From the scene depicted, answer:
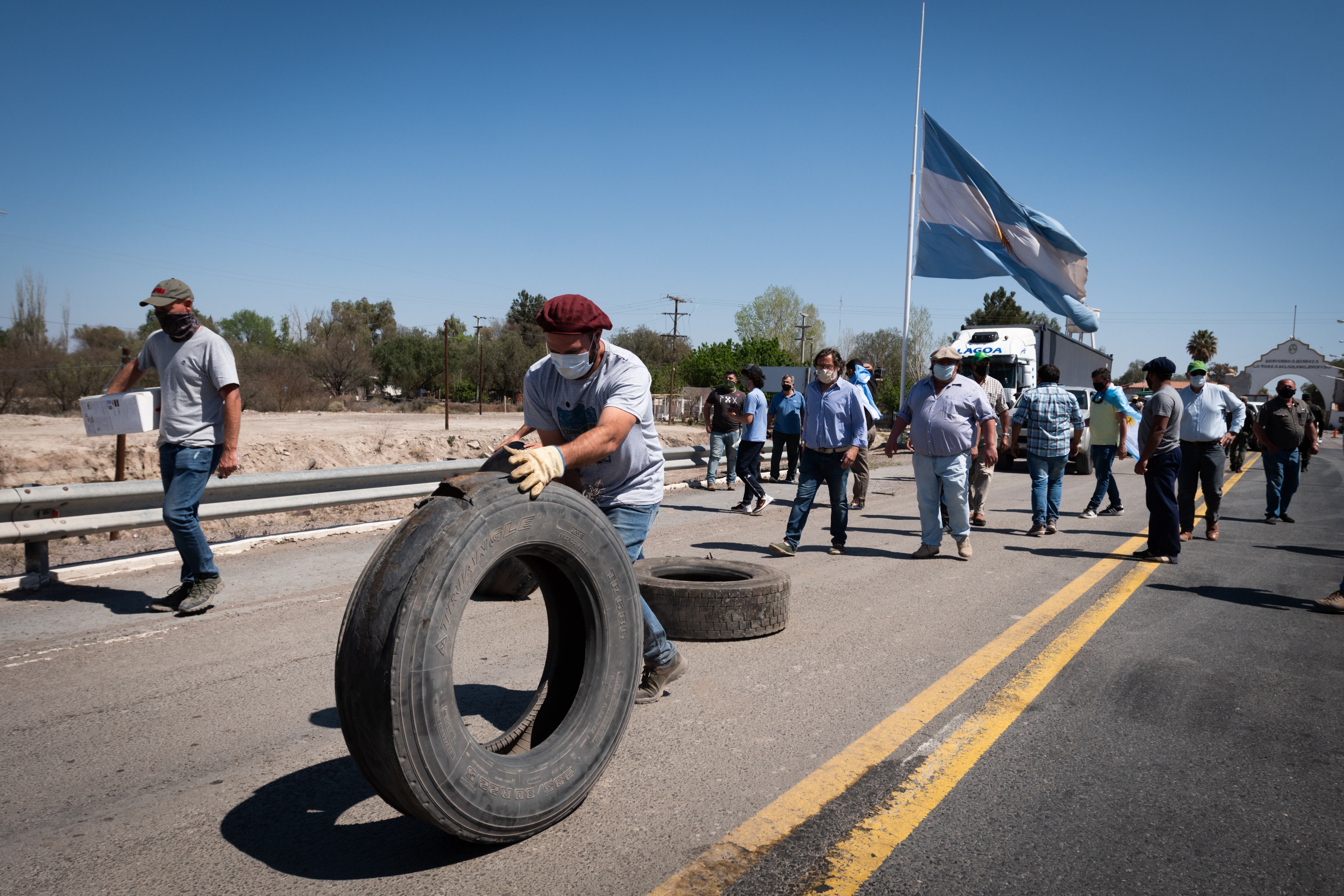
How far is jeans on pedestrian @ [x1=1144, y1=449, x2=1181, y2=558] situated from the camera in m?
7.58

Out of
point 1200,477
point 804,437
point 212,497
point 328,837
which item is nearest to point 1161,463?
point 1200,477

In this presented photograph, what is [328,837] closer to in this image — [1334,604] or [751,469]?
[1334,604]

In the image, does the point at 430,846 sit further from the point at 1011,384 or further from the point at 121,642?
the point at 1011,384

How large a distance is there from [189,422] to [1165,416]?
310 inches

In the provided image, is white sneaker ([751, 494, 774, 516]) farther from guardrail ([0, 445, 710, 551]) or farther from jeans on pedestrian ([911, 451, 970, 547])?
guardrail ([0, 445, 710, 551])

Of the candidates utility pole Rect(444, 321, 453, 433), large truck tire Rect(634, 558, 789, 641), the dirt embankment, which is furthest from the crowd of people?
utility pole Rect(444, 321, 453, 433)

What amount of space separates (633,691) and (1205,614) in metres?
Result: 4.79

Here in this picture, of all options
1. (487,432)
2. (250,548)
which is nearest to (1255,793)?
(250,548)

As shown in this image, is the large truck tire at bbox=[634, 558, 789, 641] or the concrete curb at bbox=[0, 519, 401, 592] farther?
the concrete curb at bbox=[0, 519, 401, 592]

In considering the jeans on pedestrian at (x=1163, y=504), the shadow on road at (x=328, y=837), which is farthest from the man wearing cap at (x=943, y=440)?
the shadow on road at (x=328, y=837)

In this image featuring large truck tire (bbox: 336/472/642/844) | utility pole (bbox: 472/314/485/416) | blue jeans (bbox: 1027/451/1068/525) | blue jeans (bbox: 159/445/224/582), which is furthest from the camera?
utility pole (bbox: 472/314/485/416)

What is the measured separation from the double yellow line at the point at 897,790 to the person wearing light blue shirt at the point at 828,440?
2.66 metres

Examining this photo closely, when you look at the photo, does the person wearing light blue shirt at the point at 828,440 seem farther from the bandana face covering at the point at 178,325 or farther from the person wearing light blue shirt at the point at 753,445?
the bandana face covering at the point at 178,325

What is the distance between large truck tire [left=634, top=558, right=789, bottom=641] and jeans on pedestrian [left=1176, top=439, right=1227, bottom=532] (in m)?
6.27
